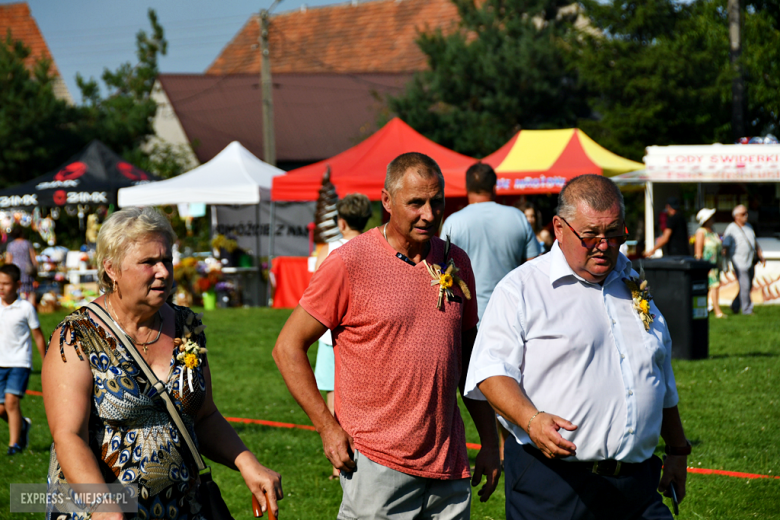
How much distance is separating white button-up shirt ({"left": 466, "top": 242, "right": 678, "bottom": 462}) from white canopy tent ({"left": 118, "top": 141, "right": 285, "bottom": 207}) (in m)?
16.0

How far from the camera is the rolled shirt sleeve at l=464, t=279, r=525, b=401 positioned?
3.18 m

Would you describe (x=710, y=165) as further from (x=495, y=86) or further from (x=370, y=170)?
(x=495, y=86)

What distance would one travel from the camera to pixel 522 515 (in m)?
3.33

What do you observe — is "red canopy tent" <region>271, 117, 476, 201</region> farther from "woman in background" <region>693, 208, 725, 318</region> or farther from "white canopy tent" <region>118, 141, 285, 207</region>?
"woman in background" <region>693, 208, 725, 318</region>

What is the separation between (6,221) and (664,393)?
80.7 ft

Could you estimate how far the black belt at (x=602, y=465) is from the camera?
10.3 ft

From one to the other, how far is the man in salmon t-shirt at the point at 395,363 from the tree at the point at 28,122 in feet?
99.2

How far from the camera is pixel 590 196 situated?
3221 mm

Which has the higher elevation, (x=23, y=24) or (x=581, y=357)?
(x=23, y=24)

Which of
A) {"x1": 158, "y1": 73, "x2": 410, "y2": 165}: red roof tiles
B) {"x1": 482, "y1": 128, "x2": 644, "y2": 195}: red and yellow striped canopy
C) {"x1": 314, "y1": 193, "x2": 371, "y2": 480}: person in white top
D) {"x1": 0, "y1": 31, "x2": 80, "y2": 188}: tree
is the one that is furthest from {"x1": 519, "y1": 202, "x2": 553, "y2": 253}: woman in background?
{"x1": 0, "y1": 31, "x2": 80, "y2": 188}: tree

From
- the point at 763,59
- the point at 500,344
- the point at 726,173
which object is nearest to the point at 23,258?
the point at 726,173

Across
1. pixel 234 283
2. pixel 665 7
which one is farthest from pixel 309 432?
pixel 665 7

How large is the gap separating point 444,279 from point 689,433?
4.62 meters

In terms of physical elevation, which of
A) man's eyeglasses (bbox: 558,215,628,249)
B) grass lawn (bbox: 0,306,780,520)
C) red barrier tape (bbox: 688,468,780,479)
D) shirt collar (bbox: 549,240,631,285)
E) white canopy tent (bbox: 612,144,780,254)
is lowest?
grass lawn (bbox: 0,306,780,520)
